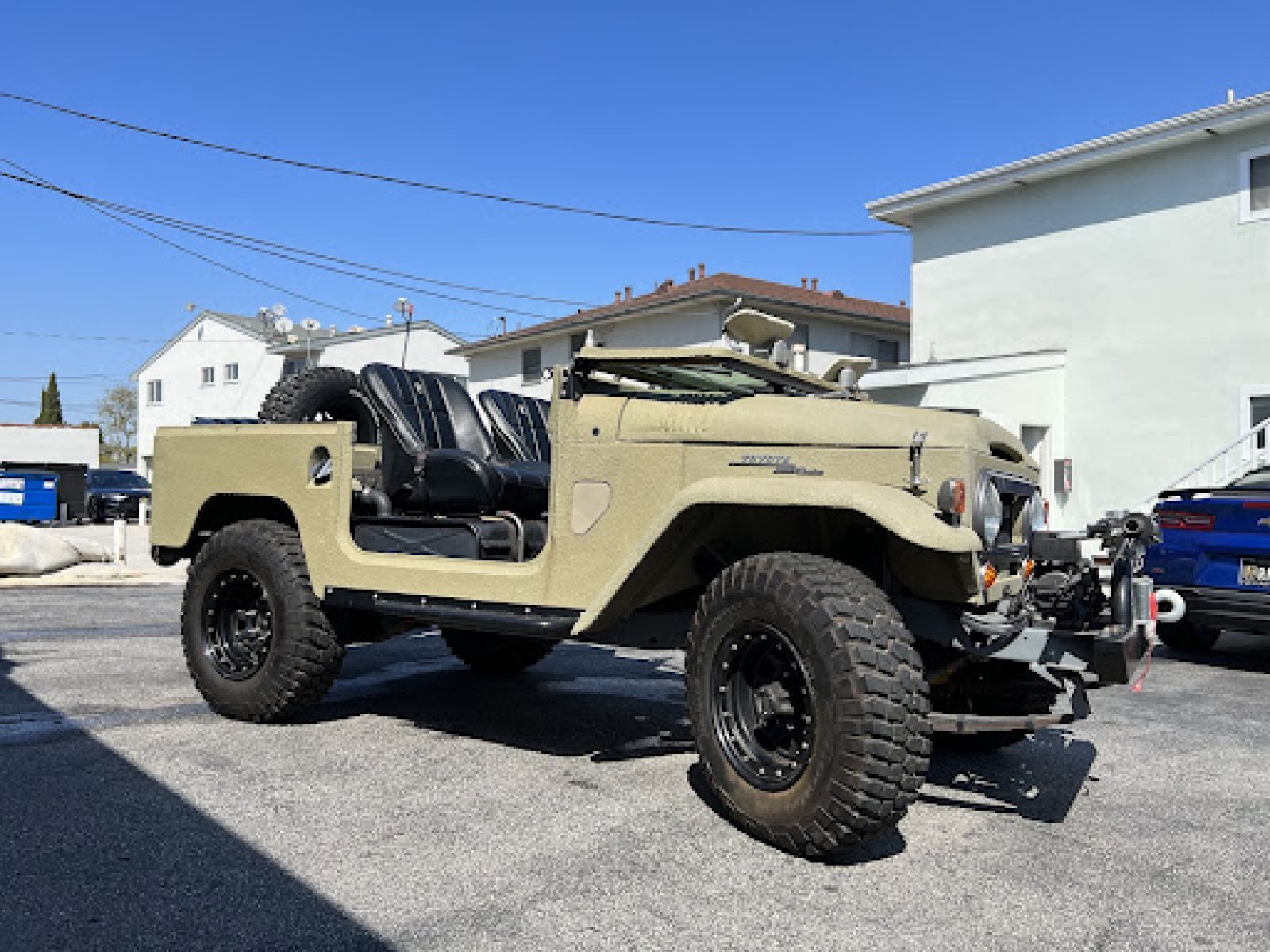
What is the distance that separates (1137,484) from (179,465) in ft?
47.6

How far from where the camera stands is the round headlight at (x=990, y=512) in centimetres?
375

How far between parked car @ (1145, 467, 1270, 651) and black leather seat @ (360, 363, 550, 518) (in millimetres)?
4423

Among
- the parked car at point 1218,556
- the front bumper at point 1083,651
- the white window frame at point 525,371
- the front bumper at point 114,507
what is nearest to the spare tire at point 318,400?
the front bumper at point 1083,651

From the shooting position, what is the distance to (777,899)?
3170mm

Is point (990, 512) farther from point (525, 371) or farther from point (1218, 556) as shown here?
point (525, 371)

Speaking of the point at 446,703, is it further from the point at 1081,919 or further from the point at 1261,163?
the point at 1261,163

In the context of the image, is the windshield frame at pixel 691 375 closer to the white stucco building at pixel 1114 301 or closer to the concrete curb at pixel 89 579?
the concrete curb at pixel 89 579

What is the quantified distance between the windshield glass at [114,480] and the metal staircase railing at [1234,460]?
2810 cm

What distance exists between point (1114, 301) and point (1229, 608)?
1060 centimetres

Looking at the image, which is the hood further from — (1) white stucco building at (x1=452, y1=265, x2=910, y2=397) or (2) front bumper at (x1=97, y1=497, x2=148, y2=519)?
(2) front bumper at (x1=97, y1=497, x2=148, y2=519)

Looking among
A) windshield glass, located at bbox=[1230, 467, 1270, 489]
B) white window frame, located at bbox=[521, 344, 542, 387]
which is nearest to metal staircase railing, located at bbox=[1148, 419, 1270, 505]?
windshield glass, located at bbox=[1230, 467, 1270, 489]

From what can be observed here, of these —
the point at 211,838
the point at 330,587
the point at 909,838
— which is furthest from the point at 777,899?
the point at 330,587

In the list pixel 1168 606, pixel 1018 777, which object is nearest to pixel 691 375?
pixel 1168 606

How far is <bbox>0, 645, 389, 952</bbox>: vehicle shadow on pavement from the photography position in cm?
283
